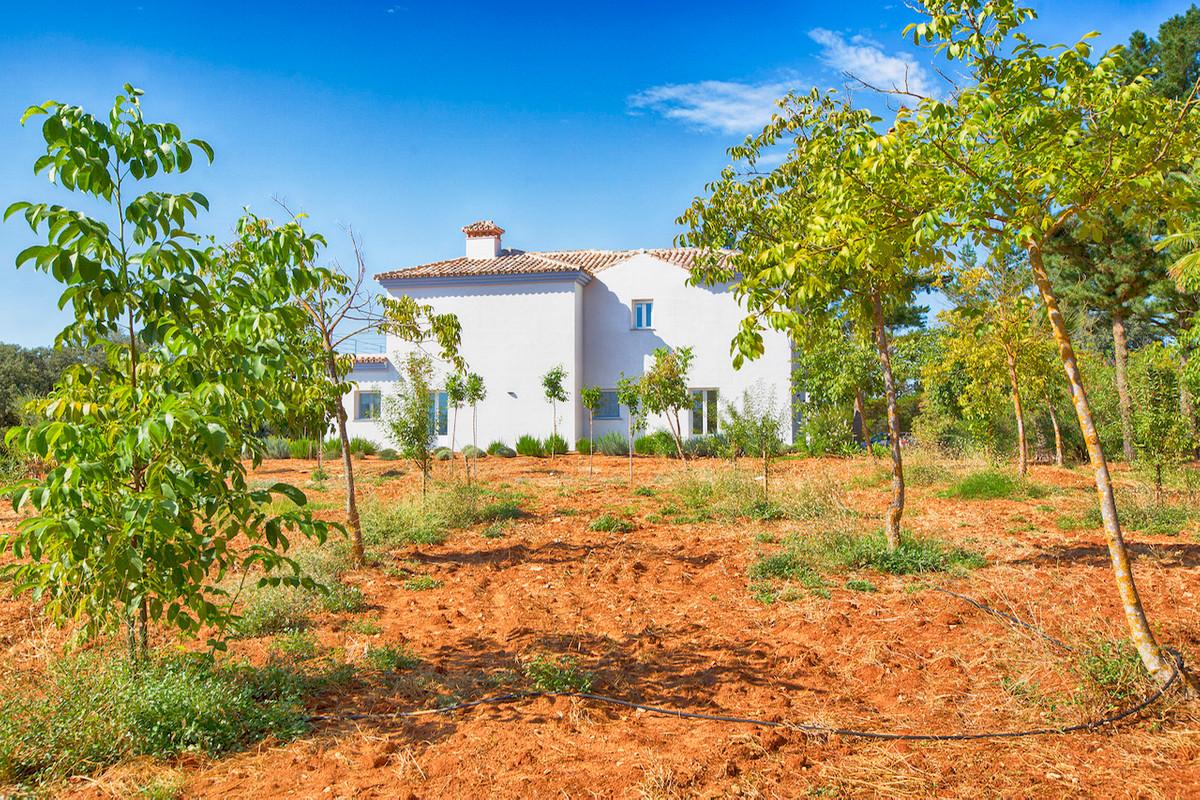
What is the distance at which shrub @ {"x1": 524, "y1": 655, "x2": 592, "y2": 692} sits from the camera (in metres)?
4.61

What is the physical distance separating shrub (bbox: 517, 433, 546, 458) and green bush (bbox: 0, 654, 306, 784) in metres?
18.0

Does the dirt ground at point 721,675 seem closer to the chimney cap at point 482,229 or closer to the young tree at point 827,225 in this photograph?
the young tree at point 827,225

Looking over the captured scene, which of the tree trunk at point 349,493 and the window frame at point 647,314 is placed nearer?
the tree trunk at point 349,493

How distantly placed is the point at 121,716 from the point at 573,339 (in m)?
19.4

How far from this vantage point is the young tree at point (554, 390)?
21.6 m

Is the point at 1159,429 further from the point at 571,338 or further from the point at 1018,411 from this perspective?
the point at 571,338

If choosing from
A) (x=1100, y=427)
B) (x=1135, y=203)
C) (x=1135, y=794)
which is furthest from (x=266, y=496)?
(x=1100, y=427)

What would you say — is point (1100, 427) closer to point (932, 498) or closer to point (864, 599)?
point (932, 498)

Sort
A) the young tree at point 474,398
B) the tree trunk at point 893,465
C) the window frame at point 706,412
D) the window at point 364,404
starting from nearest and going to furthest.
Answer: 1. the tree trunk at point 893,465
2. the young tree at point 474,398
3. the window frame at point 706,412
4. the window at point 364,404

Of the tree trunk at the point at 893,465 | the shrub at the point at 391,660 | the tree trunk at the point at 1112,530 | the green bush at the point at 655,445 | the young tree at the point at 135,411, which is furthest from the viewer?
the green bush at the point at 655,445

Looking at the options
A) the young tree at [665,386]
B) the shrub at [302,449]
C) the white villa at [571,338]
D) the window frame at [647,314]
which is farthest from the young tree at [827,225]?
the shrub at [302,449]

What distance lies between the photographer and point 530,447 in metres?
22.3

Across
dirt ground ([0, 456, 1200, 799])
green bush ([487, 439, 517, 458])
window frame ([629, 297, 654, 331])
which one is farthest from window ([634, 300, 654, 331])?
dirt ground ([0, 456, 1200, 799])

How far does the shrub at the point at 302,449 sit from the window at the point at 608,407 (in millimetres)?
8168
